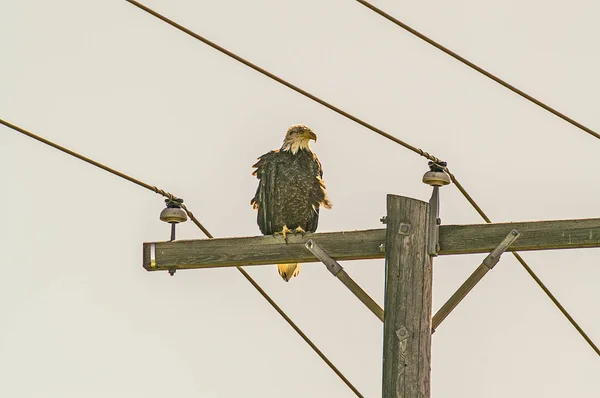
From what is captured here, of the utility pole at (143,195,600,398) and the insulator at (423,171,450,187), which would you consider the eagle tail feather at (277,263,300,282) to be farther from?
the insulator at (423,171,450,187)

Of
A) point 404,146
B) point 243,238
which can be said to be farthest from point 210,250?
point 404,146

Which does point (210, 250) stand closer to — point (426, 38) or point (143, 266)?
point (143, 266)

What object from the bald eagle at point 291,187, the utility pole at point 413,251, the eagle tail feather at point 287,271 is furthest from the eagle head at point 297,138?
the utility pole at point 413,251

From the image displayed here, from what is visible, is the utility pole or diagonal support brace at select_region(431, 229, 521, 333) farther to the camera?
diagonal support brace at select_region(431, 229, 521, 333)

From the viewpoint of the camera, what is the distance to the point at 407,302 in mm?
7773

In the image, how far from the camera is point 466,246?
26.6 feet

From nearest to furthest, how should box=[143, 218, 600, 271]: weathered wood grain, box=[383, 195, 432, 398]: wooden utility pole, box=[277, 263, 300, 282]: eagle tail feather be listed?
box=[383, 195, 432, 398]: wooden utility pole → box=[143, 218, 600, 271]: weathered wood grain → box=[277, 263, 300, 282]: eagle tail feather

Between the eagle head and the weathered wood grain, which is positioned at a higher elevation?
the eagle head

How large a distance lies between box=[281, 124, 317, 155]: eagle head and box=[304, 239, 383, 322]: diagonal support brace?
2242 mm

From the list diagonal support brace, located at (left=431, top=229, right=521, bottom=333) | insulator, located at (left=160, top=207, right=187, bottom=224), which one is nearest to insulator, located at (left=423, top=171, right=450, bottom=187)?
diagonal support brace, located at (left=431, top=229, right=521, bottom=333)

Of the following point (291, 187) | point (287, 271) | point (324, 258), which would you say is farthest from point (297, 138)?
point (324, 258)

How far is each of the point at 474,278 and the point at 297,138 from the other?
10.2 ft

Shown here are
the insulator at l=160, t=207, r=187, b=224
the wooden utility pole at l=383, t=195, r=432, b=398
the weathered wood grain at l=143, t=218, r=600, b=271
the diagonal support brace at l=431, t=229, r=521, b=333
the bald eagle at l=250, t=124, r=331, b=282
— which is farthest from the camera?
the bald eagle at l=250, t=124, r=331, b=282

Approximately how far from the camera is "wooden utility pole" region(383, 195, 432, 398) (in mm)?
7625
